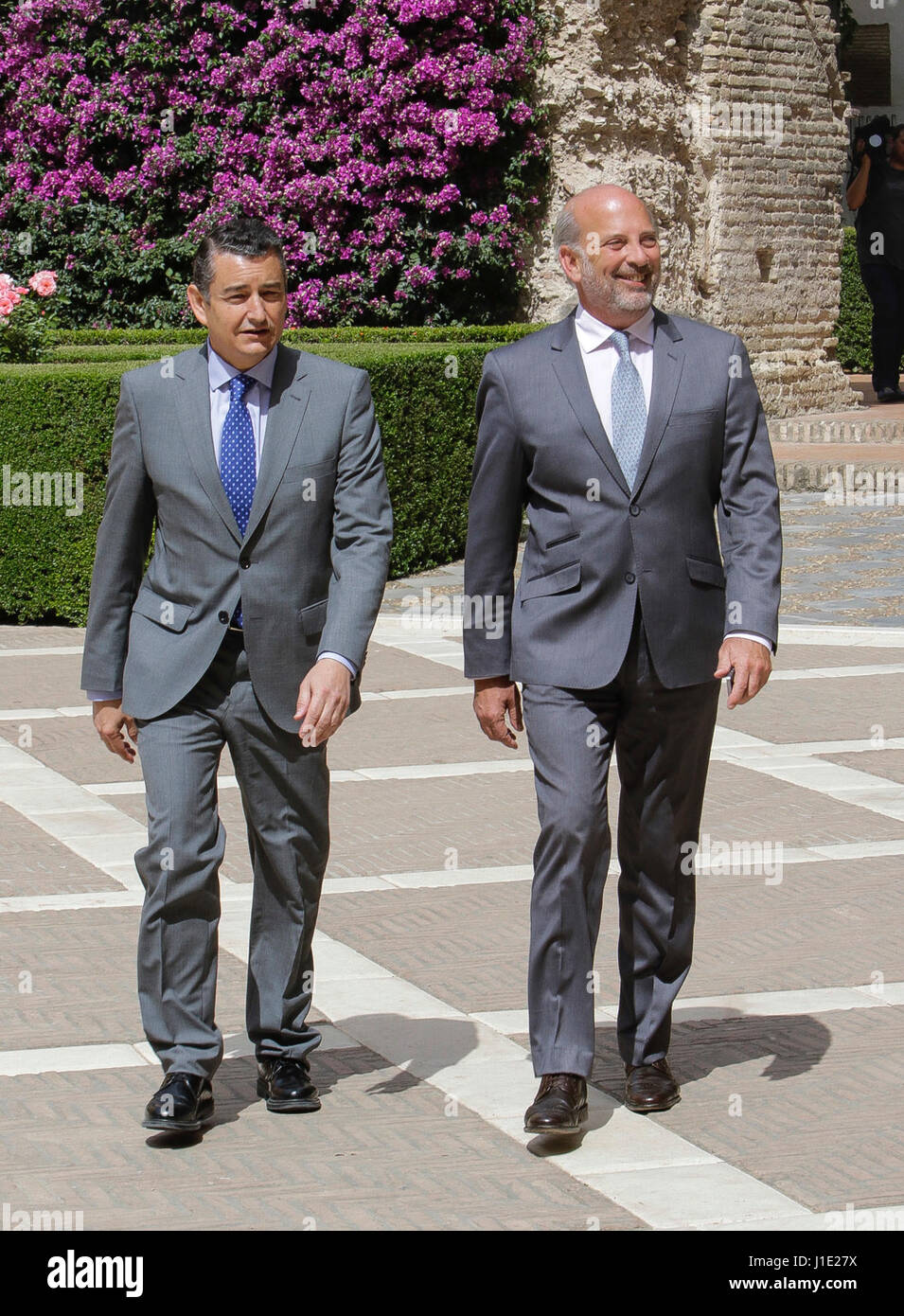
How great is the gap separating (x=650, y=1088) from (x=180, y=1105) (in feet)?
3.35

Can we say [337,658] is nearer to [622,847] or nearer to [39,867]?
[622,847]

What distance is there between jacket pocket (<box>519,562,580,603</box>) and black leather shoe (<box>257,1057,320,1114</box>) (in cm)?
116

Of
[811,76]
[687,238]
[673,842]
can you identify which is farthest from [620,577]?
[811,76]

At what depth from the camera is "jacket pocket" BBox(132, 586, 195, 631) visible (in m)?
4.21

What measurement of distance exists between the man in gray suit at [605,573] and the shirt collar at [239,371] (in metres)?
0.47

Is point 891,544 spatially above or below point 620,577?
below

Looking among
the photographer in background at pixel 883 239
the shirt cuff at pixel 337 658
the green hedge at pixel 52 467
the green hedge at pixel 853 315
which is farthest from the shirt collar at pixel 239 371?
the green hedge at pixel 853 315

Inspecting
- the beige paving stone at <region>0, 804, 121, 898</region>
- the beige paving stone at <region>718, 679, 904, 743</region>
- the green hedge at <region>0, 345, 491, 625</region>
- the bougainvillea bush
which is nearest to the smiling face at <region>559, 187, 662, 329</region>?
the beige paving stone at <region>0, 804, 121, 898</region>

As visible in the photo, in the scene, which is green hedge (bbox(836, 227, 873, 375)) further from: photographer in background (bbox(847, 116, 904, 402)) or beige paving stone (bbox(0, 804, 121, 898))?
beige paving stone (bbox(0, 804, 121, 898))

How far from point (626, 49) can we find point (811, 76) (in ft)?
8.77

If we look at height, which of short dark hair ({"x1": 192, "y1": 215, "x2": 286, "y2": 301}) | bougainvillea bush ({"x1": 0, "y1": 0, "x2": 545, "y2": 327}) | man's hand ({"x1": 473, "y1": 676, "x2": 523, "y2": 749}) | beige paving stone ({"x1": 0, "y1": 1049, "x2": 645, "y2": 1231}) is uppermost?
bougainvillea bush ({"x1": 0, "y1": 0, "x2": 545, "y2": 327})

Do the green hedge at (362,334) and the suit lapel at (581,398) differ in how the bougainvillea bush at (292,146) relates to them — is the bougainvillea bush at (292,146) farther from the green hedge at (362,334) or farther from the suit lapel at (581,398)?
the suit lapel at (581,398)
